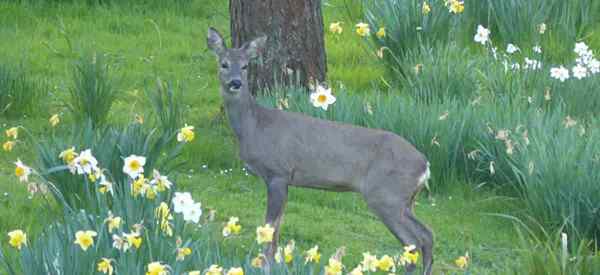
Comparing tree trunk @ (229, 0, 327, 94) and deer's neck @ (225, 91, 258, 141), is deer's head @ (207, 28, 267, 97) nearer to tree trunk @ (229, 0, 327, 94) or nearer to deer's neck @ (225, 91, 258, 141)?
deer's neck @ (225, 91, 258, 141)


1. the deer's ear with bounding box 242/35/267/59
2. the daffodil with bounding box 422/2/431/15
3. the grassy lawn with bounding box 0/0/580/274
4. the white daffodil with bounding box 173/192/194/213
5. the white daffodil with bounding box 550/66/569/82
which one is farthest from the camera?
the daffodil with bounding box 422/2/431/15

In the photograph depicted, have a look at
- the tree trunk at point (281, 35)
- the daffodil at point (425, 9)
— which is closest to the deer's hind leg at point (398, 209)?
the tree trunk at point (281, 35)

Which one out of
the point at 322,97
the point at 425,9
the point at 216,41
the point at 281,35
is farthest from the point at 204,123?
the point at 216,41

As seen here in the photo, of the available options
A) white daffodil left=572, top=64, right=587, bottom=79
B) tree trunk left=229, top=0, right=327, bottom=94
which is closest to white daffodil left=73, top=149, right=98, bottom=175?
tree trunk left=229, top=0, right=327, bottom=94

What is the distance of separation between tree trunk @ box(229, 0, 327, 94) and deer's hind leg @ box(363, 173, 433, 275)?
10.9 feet

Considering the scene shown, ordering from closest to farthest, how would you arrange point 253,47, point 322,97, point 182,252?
point 182,252, point 253,47, point 322,97

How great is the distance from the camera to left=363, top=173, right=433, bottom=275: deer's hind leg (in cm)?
671

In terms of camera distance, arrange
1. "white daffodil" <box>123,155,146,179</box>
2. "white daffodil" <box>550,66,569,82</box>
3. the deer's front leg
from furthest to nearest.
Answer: "white daffodil" <box>550,66,569,82</box>, the deer's front leg, "white daffodil" <box>123,155,146,179</box>

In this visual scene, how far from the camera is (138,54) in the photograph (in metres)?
12.4

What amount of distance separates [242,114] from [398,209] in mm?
1292

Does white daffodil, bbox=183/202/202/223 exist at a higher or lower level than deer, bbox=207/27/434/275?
higher

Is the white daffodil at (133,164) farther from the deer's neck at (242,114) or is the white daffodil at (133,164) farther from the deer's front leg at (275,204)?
the deer's neck at (242,114)

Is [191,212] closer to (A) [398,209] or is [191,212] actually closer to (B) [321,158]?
(A) [398,209]

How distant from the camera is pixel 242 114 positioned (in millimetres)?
7457
